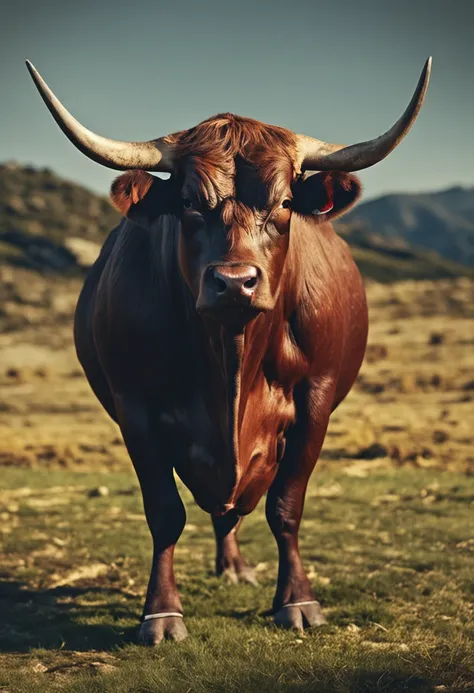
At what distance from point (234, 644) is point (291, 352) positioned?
5.70ft

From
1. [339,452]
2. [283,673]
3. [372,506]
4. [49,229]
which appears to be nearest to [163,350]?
[283,673]

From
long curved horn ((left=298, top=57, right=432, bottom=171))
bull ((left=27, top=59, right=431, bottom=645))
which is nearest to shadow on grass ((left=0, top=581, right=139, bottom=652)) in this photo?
bull ((left=27, top=59, right=431, bottom=645))

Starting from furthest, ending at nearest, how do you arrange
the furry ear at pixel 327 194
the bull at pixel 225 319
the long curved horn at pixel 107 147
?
the furry ear at pixel 327 194
the bull at pixel 225 319
the long curved horn at pixel 107 147

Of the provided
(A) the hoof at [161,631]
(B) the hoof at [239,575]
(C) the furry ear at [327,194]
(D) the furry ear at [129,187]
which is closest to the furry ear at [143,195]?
(D) the furry ear at [129,187]

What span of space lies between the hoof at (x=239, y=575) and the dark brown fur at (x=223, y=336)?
1152 millimetres

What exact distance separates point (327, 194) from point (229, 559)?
3.10m

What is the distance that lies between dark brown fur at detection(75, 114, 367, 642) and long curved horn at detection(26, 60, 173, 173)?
0.08 metres

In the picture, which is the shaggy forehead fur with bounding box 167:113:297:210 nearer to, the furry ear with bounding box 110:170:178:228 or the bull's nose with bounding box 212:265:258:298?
the furry ear with bounding box 110:170:178:228

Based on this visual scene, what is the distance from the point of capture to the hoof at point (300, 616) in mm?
5668

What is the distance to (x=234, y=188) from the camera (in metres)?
4.88

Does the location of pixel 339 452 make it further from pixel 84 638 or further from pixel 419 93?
pixel 419 93

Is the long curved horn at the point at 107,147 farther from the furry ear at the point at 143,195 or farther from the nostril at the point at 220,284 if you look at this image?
the nostril at the point at 220,284

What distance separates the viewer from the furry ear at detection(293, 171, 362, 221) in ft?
17.6

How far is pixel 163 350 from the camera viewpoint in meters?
5.64
